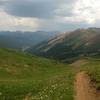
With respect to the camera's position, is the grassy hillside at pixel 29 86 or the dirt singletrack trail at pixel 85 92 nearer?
the dirt singletrack trail at pixel 85 92

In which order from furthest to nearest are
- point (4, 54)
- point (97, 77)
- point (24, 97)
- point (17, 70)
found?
point (4, 54), point (17, 70), point (97, 77), point (24, 97)

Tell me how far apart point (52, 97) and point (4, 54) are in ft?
203

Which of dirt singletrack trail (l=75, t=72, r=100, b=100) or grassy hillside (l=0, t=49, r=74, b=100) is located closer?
dirt singletrack trail (l=75, t=72, r=100, b=100)

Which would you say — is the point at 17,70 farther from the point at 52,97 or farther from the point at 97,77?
the point at 52,97

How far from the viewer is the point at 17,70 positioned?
81312 millimetres

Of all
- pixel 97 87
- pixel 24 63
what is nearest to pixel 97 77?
pixel 97 87

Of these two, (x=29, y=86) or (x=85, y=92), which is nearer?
(x=85, y=92)

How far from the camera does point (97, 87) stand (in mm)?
46625

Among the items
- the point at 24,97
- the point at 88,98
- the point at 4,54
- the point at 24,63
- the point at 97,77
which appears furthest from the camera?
the point at 4,54

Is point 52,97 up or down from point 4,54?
down

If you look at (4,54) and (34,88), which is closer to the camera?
(34,88)

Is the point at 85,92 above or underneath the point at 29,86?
underneath

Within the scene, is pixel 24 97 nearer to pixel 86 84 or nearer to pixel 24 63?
pixel 86 84

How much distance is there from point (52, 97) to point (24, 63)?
5411 centimetres
